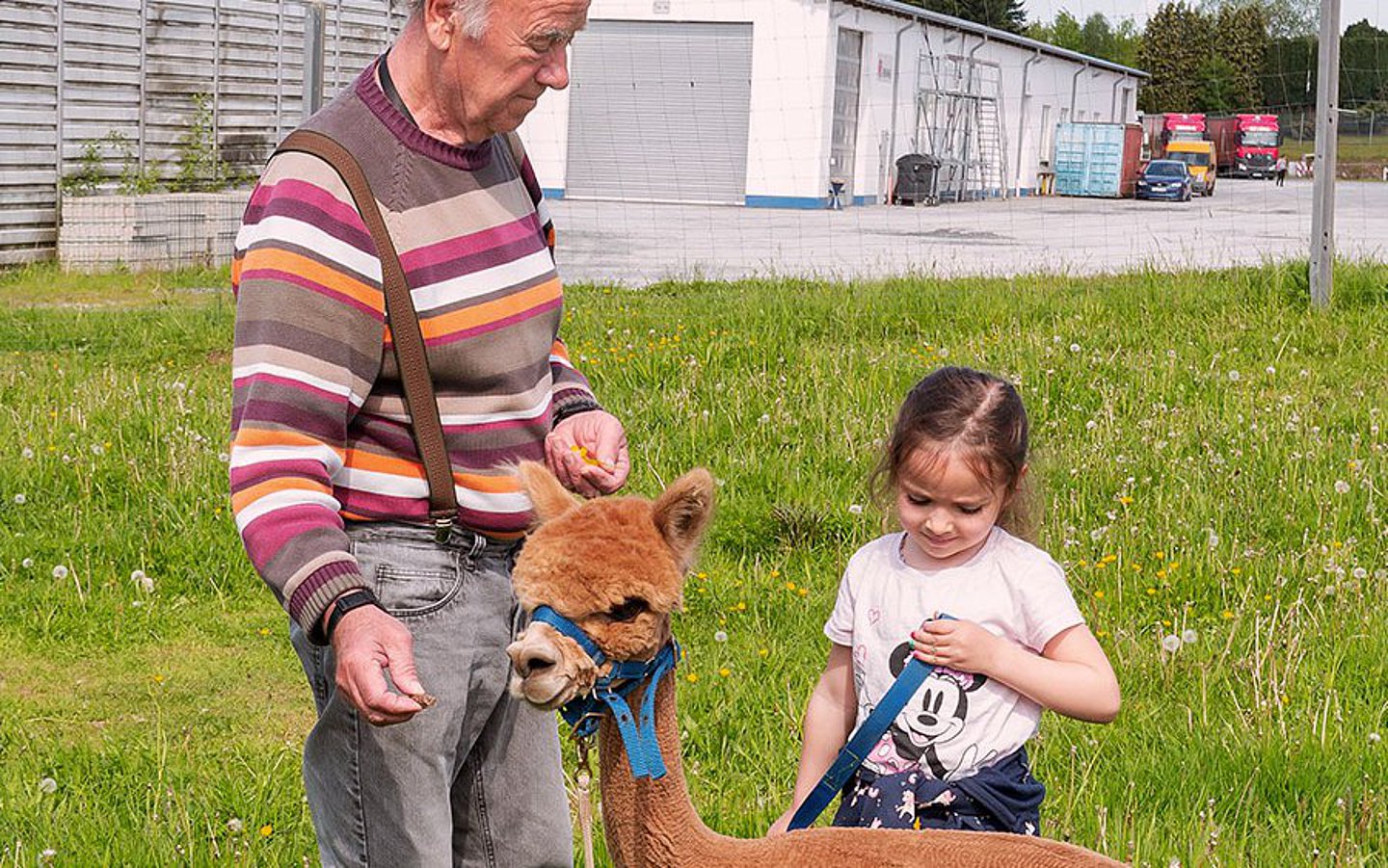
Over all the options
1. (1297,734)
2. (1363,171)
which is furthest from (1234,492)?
(1363,171)

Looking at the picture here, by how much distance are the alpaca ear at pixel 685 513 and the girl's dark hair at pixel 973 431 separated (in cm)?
60

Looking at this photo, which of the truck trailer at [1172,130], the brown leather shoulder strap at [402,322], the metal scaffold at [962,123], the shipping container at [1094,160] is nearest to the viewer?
the brown leather shoulder strap at [402,322]

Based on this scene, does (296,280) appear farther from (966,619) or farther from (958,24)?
(958,24)

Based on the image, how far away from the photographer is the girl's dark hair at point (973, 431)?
9.13 ft

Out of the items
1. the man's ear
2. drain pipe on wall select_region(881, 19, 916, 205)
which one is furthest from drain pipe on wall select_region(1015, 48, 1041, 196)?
the man's ear

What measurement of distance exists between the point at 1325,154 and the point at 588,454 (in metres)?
8.60

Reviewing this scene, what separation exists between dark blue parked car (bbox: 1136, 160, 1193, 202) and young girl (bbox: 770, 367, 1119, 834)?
40728 millimetres

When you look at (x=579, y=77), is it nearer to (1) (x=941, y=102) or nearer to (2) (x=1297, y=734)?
(1) (x=941, y=102)

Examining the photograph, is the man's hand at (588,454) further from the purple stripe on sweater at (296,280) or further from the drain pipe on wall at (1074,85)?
the drain pipe on wall at (1074,85)

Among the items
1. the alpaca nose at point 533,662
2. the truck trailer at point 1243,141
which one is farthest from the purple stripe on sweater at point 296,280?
the truck trailer at point 1243,141

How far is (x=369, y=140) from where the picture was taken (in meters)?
2.68

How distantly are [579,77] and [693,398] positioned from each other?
92.8ft

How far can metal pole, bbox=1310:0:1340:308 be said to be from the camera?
10.0 metres

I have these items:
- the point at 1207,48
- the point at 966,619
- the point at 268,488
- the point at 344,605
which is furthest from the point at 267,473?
the point at 1207,48
